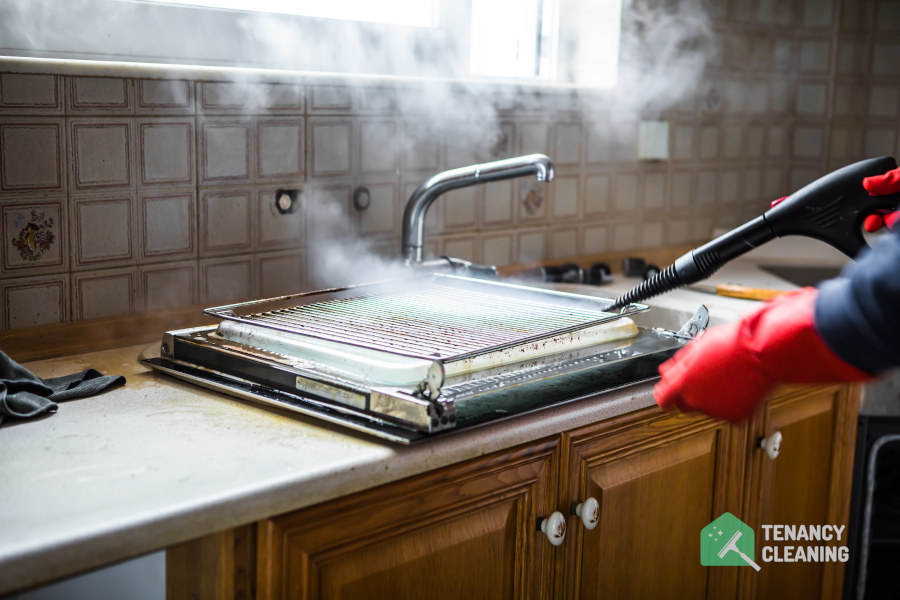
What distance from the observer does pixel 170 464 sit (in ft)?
3.17

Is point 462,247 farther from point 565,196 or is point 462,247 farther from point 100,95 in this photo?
point 100,95

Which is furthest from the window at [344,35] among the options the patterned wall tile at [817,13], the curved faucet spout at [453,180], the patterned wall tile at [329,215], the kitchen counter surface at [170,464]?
the patterned wall tile at [817,13]

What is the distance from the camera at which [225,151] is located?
1.63 meters

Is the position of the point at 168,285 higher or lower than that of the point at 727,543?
higher

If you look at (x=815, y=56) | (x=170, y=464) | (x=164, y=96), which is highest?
(x=815, y=56)

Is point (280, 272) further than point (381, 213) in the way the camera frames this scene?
No

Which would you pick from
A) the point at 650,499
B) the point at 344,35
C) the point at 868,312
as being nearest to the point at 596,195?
the point at 344,35

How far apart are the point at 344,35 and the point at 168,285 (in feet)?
2.12

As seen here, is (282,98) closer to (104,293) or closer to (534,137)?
(104,293)

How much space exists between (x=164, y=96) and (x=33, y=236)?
316 mm

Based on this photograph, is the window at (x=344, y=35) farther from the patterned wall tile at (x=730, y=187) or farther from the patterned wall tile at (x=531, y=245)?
the patterned wall tile at (x=730, y=187)

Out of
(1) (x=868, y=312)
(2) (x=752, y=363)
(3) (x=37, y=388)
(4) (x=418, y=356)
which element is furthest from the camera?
(3) (x=37, y=388)

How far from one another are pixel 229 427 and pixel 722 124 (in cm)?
201

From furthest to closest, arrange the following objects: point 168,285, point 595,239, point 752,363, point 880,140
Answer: point 880,140 < point 595,239 < point 168,285 < point 752,363
